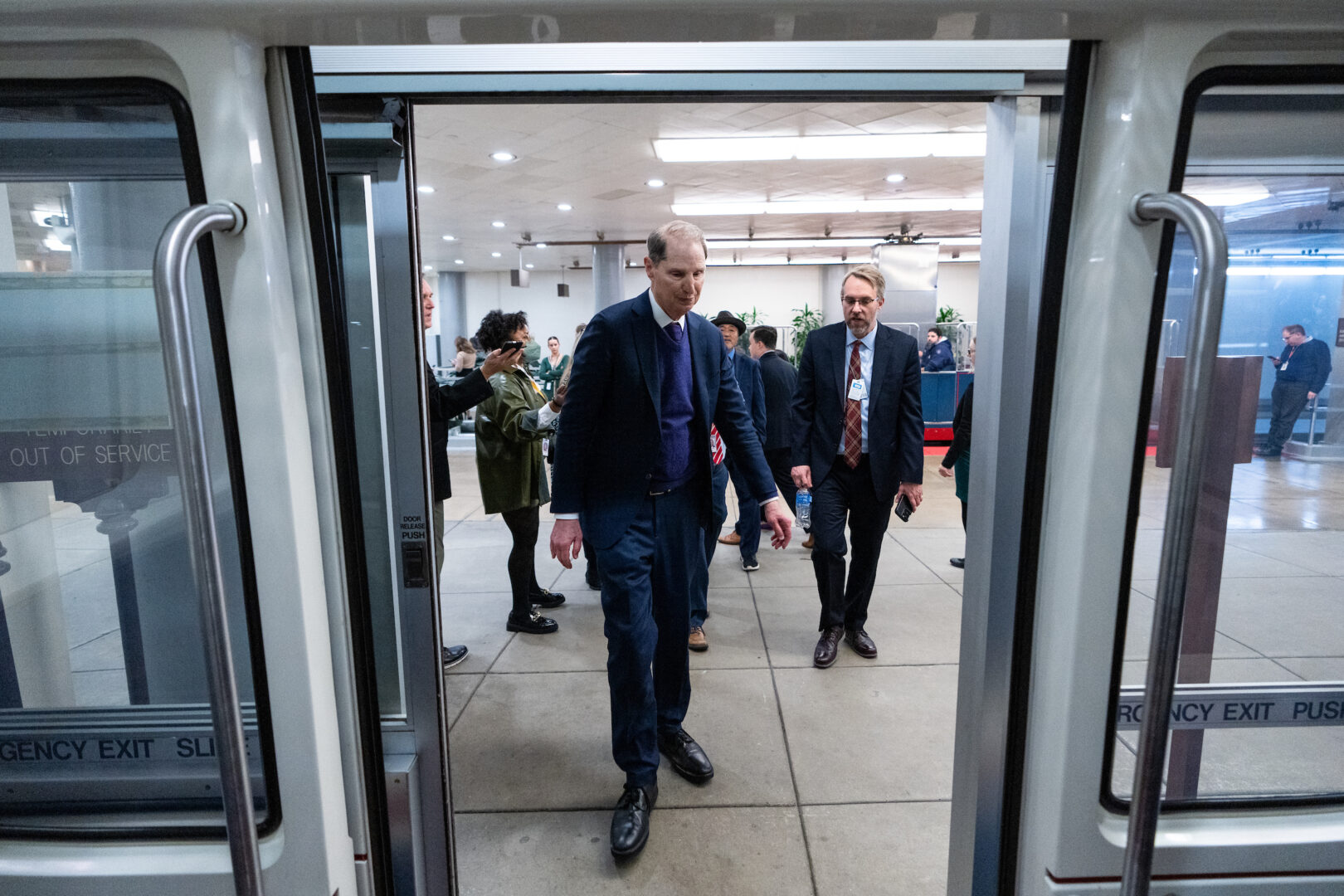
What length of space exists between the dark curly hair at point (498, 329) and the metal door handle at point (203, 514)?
138 inches

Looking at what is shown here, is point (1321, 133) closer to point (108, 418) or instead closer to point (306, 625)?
point (306, 625)

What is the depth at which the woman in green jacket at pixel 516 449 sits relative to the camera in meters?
4.12

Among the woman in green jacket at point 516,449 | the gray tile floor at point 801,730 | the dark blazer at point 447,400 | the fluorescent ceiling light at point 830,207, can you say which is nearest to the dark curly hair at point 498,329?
the woman in green jacket at point 516,449

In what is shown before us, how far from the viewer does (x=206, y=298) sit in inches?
39.6

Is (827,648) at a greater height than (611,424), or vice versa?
(611,424)

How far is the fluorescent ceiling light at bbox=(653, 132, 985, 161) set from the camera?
8438mm

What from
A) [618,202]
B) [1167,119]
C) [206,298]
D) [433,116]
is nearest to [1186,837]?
[1167,119]

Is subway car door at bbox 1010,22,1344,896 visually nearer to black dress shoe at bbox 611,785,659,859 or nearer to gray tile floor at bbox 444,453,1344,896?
gray tile floor at bbox 444,453,1344,896

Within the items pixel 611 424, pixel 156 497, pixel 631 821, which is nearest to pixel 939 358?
pixel 611 424

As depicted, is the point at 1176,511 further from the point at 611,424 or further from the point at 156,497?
the point at 611,424

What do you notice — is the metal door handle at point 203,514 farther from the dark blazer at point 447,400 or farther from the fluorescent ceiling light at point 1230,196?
the dark blazer at point 447,400

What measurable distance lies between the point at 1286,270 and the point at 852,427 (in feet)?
8.75

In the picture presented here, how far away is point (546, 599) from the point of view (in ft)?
16.3

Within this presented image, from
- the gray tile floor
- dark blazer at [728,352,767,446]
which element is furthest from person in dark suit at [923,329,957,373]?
dark blazer at [728,352,767,446]
